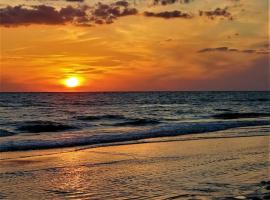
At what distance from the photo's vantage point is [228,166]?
13.0m

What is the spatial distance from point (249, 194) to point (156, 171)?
11.4 ft

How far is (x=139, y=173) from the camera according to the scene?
12102 millimetres

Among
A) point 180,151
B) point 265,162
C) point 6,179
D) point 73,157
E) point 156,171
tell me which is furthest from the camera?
point 180,151

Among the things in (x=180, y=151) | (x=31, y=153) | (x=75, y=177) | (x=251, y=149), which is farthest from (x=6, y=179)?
(x=251, y=149)

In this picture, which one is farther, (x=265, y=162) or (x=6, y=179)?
(x=265, y=162)

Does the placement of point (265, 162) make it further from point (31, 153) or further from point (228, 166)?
point (31, 153)

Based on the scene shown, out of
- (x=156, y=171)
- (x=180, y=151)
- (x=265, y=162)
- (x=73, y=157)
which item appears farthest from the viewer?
(x=180, y=151)

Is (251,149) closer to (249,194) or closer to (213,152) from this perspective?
(213,152)

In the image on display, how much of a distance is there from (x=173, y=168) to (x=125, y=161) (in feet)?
7.05

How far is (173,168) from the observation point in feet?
41.9

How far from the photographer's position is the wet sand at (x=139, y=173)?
980cm

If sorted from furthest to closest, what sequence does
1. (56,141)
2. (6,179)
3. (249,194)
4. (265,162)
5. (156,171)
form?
(56,141)
(265,162)
(156,171)
(6,179)
(249,194)

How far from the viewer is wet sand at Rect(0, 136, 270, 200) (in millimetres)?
9797

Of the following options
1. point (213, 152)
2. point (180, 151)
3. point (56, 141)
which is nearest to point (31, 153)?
point (56, 141)
